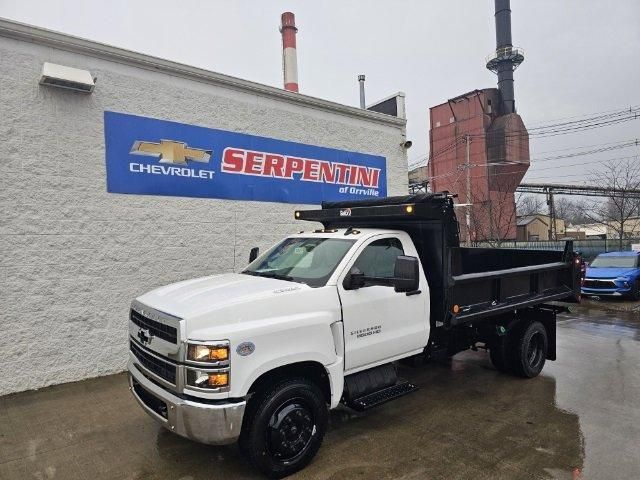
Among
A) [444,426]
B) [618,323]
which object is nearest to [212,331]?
[444,426]

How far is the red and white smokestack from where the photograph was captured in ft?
49.4

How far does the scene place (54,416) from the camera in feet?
16.8

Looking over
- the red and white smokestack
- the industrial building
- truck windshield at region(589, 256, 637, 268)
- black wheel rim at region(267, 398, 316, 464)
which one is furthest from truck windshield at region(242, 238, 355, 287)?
the industrial building

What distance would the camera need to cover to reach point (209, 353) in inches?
131

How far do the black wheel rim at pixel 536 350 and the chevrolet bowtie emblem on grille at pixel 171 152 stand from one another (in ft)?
19.4

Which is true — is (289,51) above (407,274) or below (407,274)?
above

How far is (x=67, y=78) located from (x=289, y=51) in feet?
34.4

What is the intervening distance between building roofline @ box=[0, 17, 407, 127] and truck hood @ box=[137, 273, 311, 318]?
435cm

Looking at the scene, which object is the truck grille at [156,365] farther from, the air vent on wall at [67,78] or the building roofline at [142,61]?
the building roofline at [142,61]

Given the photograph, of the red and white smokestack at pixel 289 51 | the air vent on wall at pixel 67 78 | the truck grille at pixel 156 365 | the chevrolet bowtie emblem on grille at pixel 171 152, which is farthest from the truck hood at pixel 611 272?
the air vent on wall at pixel 67 78

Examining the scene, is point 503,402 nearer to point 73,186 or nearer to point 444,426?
point 444,426

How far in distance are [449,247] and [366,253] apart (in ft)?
3.42

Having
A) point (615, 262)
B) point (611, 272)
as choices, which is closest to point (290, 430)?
point (611, 272)

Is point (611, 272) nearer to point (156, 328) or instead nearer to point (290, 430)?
point (290, 430)
